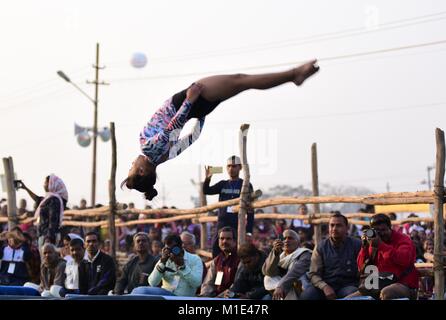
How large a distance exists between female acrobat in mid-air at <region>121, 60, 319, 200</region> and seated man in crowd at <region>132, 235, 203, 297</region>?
2.61 m

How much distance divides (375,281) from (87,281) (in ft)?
13.9

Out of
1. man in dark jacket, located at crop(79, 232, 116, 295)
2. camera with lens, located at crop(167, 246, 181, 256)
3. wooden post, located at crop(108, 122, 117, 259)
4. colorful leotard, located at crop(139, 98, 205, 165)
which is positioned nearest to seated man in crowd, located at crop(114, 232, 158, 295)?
man in dark jacket, located at crop(79, 232, 116, 295)

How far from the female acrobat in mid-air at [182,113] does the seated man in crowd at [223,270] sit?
263 cm

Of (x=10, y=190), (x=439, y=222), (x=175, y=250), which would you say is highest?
(x=10, y=190)

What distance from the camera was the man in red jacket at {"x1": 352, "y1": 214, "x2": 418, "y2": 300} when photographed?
812 cm

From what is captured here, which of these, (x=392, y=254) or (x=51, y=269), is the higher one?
(x=392, y=254)

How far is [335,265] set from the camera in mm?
8594

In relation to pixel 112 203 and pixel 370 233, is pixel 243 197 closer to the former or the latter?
pixel 112 203

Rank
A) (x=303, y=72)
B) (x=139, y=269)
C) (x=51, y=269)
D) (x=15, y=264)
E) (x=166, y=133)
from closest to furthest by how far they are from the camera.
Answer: (x=303, y=72) → (x=166, y=133) → (x=139, y=269) → (x=51, y=269) → (x=15, y=264)

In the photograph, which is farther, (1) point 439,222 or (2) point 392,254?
(1) point 439,222

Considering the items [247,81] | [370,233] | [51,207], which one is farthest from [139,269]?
[247,81]

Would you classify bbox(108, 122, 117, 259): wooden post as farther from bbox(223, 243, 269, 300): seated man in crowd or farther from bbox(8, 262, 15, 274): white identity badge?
bbox(223, 243, 269, 300): seated man in crowd

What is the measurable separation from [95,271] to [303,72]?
542 centimetres

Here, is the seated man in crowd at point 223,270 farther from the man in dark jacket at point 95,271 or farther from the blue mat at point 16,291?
the blue mat at point 16,291
